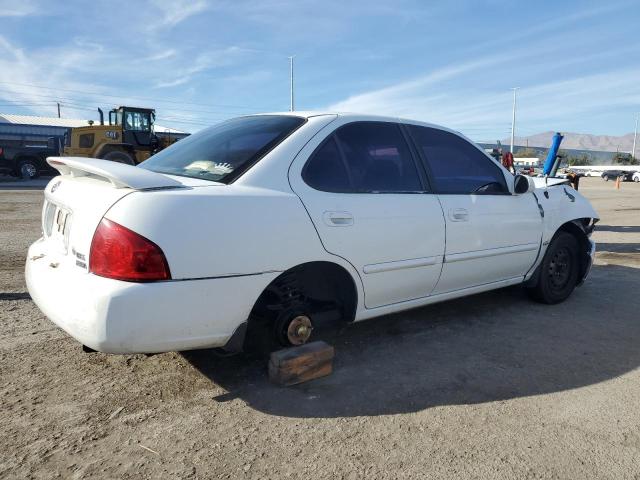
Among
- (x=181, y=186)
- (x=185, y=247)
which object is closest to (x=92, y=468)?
(x=185, y=247)

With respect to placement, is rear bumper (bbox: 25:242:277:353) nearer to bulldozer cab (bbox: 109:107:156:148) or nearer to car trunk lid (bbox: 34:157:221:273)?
car trunk lid (bbox: 34:157:221:273)

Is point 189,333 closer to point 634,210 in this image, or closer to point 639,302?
point 639,302

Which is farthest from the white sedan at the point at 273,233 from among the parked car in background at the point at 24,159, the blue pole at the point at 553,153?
the parked car in background at the point at 24,159

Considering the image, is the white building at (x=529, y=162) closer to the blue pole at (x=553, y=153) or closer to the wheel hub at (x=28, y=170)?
the blue pole at (x=553, y=153)

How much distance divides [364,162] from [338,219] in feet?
1.77

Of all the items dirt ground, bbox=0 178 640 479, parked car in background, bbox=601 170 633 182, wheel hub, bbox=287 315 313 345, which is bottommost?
dirt ground, bbox=0 178 640 479

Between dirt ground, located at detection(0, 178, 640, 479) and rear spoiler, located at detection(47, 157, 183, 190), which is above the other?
rear spoiler, located at detection(47, 157, 183, 190)

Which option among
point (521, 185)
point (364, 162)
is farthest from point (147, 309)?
point (521, 185)

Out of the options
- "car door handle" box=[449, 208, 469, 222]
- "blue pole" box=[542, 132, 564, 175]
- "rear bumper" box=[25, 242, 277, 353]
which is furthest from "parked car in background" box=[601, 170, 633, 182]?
"rear bumper" box=[25, 242, 277, 353]

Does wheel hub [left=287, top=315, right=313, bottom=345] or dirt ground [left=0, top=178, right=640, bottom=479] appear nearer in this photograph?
dirt ground [left=0, top=178, right=640, bottom=479]

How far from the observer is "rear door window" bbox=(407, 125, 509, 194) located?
362cm

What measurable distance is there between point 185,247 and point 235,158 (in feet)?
2.52

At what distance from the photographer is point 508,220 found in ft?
12.9

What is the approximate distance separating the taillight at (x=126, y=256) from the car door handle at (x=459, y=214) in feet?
6.83
